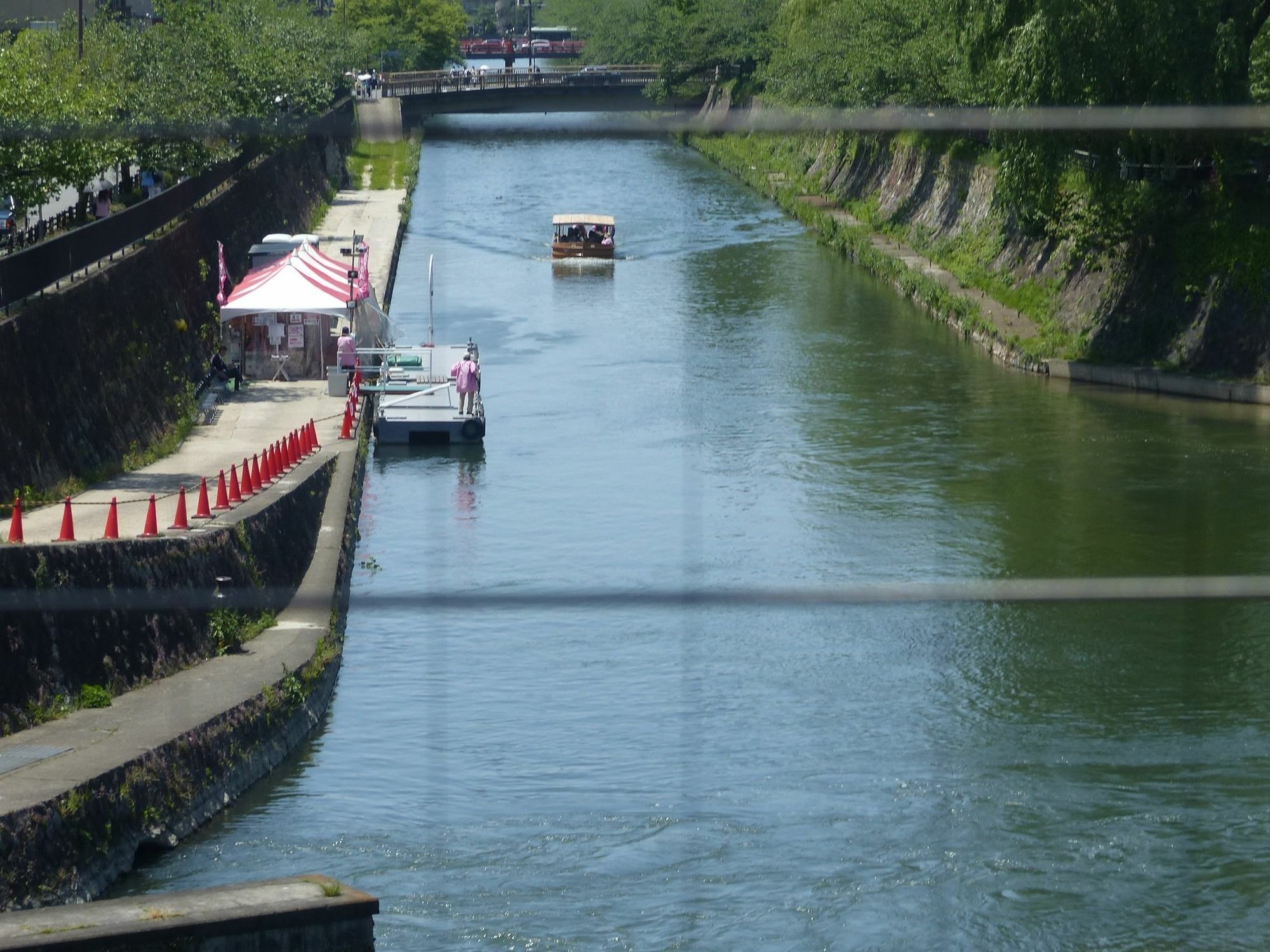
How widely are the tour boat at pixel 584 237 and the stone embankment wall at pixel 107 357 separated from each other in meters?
11.2

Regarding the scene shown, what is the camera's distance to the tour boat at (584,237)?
40.1 metres

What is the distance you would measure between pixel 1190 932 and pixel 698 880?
10.0 feet

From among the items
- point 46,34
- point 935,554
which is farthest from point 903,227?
point 935,554

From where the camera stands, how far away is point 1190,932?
1044 cm

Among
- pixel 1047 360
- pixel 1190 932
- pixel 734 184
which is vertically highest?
pixel 734 184

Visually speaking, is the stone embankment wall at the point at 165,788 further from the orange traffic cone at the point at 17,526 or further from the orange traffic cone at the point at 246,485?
the orange traffic cone at the point at 17,526

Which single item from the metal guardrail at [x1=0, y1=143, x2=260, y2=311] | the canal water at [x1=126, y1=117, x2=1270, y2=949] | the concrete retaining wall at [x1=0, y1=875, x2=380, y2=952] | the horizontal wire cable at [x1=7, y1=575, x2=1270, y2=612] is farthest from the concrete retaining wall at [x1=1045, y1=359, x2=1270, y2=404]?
the horizontal wire cable at [x1=7, y1=575, x2=1270, y2=612]

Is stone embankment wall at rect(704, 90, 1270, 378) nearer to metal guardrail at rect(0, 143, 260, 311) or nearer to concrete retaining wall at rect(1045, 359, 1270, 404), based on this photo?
concrete retaining wall at rect(1045, 359, 1270, 404)

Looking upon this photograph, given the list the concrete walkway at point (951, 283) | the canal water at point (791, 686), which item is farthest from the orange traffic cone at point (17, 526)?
the concrete walkway at point (951, 283)

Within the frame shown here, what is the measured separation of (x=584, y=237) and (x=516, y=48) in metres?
74.3

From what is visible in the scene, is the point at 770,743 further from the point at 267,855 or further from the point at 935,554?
the point at 935,554

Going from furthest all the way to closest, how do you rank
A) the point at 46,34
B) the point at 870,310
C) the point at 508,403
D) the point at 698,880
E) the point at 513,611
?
the point at 46,34
the point at 870,310
the point at 508,403
the point at 513,611
the point at 698,880

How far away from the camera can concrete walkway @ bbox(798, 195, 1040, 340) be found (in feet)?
98.3

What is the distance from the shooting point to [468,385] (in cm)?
2464
